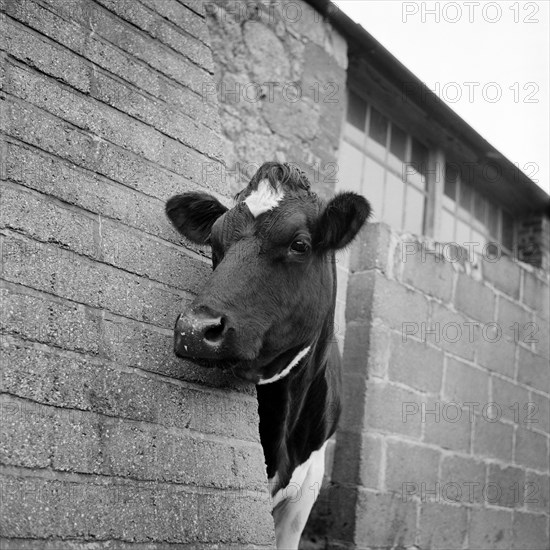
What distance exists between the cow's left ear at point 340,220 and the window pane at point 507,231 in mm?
5157

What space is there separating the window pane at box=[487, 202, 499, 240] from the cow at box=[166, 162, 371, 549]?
4.58 meters

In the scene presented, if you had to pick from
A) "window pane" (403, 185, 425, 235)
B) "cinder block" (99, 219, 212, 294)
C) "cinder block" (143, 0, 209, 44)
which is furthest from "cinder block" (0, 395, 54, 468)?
"window pane" (403, 185, 425, 235)

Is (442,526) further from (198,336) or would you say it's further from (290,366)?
(198,336)

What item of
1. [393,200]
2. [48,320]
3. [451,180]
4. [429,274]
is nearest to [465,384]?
[429,274]

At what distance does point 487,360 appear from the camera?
17.3ft

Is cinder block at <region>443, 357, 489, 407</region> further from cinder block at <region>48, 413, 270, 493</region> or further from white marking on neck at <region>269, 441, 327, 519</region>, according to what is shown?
cinder block at <region>48, 413, 270, 493</region>

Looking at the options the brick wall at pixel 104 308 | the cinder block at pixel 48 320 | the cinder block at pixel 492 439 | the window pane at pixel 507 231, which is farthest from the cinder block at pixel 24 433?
the window pane at pixel 507 231

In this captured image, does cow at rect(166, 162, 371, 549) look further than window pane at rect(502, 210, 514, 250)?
No

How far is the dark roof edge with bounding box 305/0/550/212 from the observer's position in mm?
4875

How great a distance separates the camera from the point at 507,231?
25.1 ft

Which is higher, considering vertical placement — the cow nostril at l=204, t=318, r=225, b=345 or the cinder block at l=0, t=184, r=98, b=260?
the cinder block at l=0, t=184, r=98, b=260

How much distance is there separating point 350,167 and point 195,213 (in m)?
3.08

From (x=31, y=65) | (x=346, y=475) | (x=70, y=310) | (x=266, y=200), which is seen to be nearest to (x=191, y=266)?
(x=266, y=200)

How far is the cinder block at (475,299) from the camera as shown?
512cm
